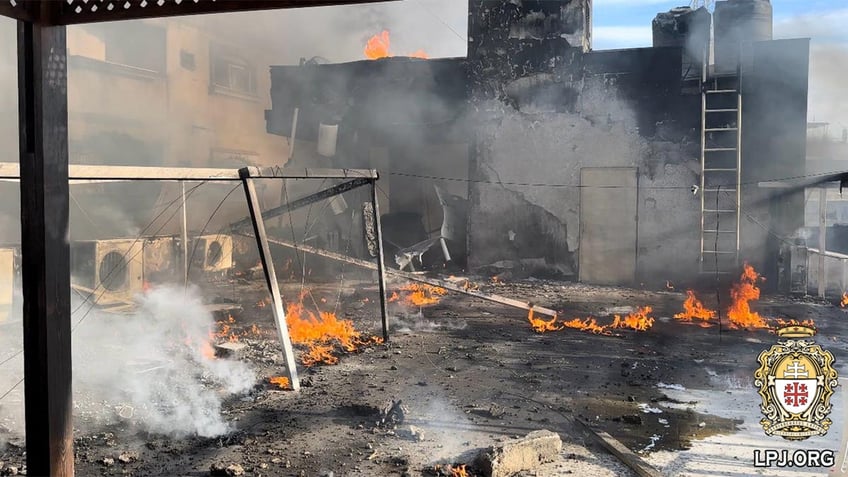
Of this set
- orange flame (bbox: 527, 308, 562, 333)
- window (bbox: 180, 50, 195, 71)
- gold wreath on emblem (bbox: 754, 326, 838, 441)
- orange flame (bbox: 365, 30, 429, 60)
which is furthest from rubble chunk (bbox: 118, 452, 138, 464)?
window (bbox: 180, 50, 195, 71)

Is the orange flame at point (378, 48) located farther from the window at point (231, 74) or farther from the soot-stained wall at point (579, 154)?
the window at point (231, 74)

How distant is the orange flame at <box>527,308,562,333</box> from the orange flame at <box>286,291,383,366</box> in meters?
2.75

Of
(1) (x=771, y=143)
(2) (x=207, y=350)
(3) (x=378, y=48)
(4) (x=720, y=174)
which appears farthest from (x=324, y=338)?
(3) (x=378, y=48)

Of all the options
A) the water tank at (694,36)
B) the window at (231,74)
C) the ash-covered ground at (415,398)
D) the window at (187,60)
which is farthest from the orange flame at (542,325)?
the window at (231,74)

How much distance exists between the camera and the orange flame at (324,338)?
832cm

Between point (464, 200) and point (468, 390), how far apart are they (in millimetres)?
11242

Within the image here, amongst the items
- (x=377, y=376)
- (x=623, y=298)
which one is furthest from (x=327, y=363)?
(x=623, y=298)

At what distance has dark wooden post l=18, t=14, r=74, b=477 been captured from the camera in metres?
3.22

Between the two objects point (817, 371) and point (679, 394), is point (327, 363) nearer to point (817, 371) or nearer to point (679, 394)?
point (679, 394)

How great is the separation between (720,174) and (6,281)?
1460 centimetres

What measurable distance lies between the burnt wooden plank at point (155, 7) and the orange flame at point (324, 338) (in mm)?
5583

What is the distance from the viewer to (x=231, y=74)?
90.1 feet

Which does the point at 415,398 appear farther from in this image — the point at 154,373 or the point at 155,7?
the point at 155,7

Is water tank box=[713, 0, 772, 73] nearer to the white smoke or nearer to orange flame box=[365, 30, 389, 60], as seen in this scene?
orange flame box=[365, 30, 389, 60]
